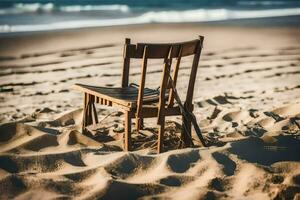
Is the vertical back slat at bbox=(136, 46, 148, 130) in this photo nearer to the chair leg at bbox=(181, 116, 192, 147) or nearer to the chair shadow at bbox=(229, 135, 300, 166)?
the chair leg at bbox=(181, 116, 192, 147)

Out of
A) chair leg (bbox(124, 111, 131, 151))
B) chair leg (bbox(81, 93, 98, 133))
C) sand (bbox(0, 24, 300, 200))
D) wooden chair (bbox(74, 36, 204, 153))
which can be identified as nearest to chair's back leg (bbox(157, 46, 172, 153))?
wooden chair (bbox(74, 36, 204, 153))

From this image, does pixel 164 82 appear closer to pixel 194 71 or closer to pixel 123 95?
pixel 194 71

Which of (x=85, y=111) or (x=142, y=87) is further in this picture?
(x=85, y=111)

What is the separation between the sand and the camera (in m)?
3.75

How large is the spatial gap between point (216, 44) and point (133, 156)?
386 inches

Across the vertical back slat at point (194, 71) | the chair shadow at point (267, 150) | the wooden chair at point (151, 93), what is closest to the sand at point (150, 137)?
the chair shadow at point (267, 150)

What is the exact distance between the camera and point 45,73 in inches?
382

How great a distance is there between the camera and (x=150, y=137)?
207 inches

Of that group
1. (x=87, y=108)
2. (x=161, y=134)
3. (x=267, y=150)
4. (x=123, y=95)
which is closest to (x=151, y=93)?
(x=123, y=95)

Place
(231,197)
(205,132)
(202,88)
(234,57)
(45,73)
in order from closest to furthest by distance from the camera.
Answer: (231,197)
(205,132)
(202,88)
(45,73)
(234,57)

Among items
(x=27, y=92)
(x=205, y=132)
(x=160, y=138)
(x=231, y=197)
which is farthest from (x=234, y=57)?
(x=231, y=197)

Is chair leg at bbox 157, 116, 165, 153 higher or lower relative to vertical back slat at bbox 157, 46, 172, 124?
lower

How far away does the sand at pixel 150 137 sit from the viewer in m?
3.75

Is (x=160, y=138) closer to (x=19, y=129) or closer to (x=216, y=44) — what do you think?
(x=19, y=129)
